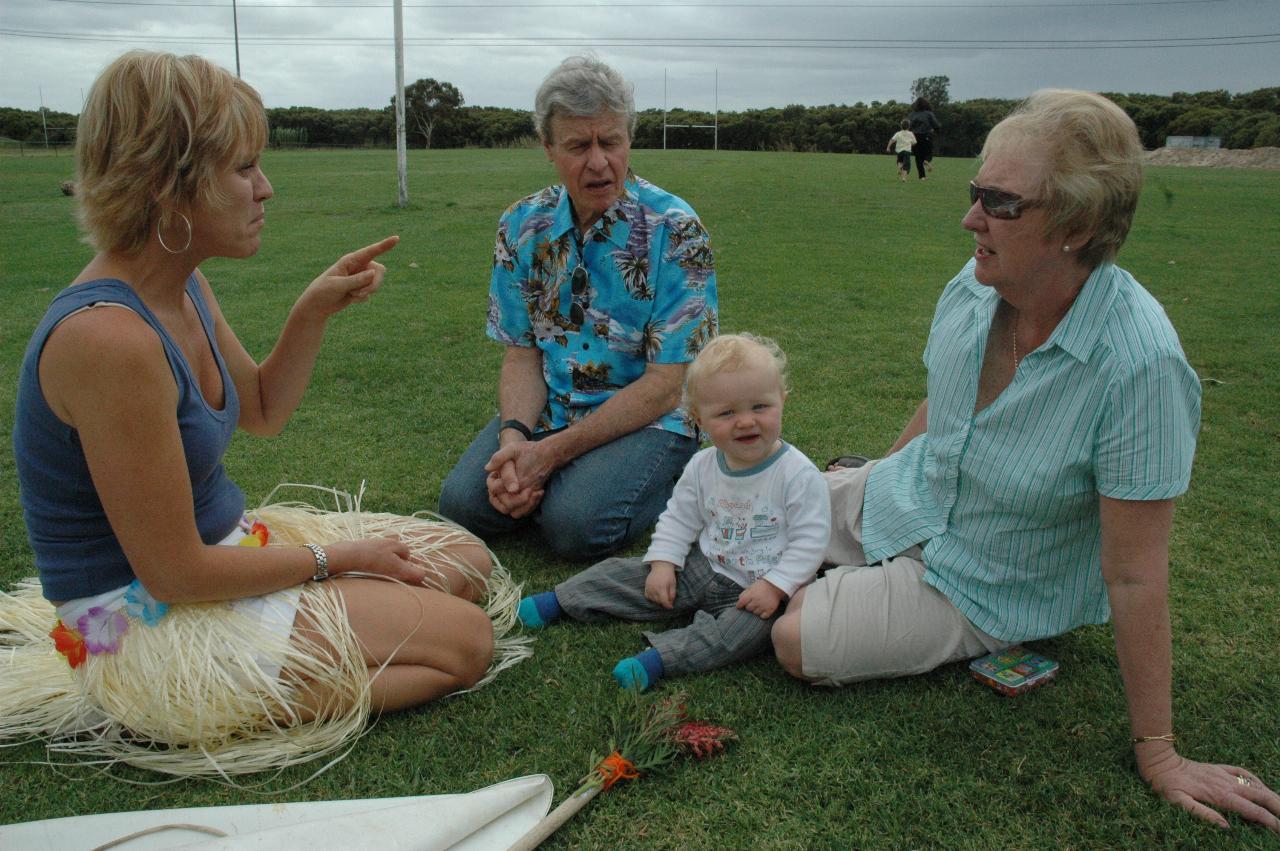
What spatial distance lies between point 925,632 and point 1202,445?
272 centimetres

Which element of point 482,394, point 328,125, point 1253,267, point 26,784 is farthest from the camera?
point 328,125

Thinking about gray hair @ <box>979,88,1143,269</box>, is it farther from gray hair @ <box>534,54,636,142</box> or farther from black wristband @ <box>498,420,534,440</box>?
black wristband @ <box>498,420,534,440</box>

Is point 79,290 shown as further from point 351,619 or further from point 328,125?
point 328,125

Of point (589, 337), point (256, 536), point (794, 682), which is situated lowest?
point (794, 682)

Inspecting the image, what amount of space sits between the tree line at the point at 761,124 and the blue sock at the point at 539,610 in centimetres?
3734

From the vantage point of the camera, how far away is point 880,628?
8.48 ft

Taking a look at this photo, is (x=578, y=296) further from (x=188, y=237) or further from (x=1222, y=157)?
(x=1222, y=157)

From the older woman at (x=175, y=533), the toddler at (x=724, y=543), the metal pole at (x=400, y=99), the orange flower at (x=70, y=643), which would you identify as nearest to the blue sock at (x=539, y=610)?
the toddler at (x=724, y=543)

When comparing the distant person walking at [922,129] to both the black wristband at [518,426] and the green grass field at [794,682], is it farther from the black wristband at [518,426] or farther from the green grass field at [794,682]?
the black wristband at [518,426]

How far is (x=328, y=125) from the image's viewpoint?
155ft

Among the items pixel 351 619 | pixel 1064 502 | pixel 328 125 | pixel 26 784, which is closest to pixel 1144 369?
pixel 1064 502

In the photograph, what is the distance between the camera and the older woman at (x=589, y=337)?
3385mm

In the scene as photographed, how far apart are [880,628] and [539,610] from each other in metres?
1.02

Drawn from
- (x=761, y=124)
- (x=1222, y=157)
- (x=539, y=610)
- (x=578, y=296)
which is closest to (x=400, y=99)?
(x=578, y=296)
